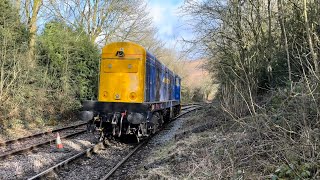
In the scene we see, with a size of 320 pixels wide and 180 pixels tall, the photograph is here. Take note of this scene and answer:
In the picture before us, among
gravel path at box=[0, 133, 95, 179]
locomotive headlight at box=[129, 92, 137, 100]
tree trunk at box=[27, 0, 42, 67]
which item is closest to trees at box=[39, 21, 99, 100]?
tree trunk at box=[27, 0, 42, 67]

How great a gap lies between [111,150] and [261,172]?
19.4 ft

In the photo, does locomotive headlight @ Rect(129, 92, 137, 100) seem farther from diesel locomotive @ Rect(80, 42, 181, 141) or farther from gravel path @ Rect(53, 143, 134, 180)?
gravel path @ Rect(53, 143, 134, 180)

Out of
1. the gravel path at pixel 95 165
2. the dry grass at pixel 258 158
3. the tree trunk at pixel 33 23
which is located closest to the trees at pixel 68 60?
the tree trunk at pixel 33 23

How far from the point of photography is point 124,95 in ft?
36.1

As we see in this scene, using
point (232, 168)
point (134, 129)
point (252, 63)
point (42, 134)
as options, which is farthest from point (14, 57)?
point (232, 168)

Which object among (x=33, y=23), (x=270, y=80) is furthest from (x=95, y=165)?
(x=33, y=23)

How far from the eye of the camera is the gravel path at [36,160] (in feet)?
22.3

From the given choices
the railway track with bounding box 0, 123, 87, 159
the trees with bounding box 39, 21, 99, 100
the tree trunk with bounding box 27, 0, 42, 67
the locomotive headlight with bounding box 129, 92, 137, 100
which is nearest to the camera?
the railway track with bounding box 0, 123, 87, 159

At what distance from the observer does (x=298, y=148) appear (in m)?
4.43

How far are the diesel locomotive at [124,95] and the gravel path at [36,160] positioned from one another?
3.20 feet

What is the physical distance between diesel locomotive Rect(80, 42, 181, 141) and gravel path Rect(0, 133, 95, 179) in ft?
3.20

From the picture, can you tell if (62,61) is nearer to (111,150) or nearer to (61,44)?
(61,44)

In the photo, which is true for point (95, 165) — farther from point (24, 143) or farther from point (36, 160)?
point (24, 143)

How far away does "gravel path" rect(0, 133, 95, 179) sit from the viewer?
6.80m
